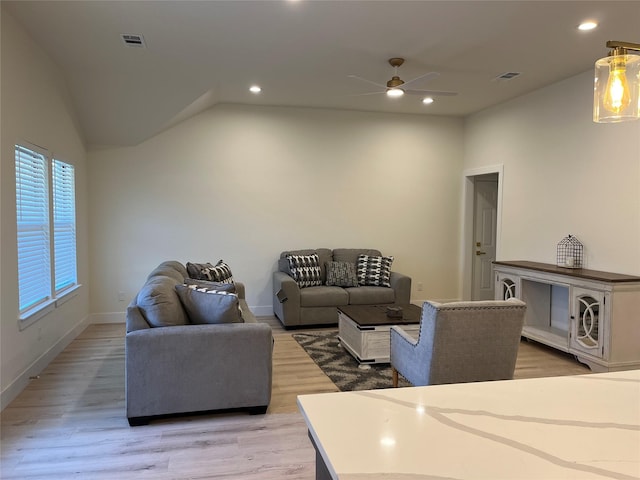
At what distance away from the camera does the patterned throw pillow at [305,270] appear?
5953 millimetres

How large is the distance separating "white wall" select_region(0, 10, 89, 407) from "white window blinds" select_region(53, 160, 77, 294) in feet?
0.63

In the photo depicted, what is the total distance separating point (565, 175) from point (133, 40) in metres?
4.61

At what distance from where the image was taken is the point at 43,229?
427 cm

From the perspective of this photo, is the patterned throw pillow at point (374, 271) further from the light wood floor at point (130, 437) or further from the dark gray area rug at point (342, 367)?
the light wood floor at point (130, 437)

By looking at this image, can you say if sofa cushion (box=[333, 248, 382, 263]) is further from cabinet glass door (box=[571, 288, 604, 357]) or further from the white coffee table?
cabinet glass door (box=[571, 288, 604, 357])

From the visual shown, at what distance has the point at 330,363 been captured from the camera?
14.1 feet

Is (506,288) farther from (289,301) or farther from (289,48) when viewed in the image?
(289,48)

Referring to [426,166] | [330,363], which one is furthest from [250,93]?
[330,363]

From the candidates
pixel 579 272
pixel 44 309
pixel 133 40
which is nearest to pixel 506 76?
pixel 579 272

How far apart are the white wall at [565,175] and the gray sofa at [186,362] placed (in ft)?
11.7

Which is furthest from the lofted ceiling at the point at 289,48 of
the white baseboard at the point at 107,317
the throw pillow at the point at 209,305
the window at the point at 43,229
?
the white baseboard at the point at 107,317

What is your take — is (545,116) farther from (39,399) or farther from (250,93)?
(39,399)

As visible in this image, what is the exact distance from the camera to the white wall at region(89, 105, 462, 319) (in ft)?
19.6

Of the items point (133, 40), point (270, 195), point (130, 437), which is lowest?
point (130, 437)
